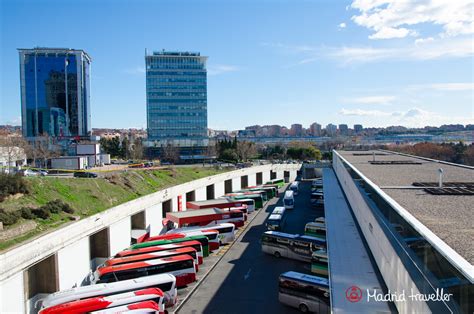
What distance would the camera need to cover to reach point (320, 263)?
14.2 meters

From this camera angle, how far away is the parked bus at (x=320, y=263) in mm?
14008

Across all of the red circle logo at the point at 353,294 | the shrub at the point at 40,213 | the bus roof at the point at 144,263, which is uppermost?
the shrub at the point at 40,213

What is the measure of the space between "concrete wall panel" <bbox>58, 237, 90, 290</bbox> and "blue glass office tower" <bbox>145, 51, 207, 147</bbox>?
44114 millimetres

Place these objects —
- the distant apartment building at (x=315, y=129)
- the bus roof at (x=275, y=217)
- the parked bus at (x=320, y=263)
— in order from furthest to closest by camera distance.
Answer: the distant apartment building at (x=315, y=129), the bus roof at (x=275, y=217), the parked bus at (x=320, y=263)

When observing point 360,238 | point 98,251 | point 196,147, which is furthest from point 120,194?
point 196,147

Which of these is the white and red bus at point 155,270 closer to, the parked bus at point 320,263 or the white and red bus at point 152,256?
the white and red bus at point 152,256

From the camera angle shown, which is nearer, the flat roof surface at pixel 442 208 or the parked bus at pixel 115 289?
the flat roof surface at pixel 442 208

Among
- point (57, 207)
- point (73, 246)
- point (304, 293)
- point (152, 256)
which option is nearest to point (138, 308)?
point (152, 256)

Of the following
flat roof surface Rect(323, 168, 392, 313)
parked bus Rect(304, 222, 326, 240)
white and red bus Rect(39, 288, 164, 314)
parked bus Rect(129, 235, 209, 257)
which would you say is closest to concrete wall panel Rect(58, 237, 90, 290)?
white and red bus Rect(39, 288, 164, 314)

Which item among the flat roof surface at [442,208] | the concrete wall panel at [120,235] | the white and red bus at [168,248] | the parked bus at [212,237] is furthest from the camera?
the parked bus at [212,237]

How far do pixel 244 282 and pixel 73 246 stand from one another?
615 centimetres

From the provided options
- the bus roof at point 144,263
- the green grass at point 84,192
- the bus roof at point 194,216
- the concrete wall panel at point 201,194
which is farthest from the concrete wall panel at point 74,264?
the concrete wall panel at point 201,194

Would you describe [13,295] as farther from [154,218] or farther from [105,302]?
[154,218]

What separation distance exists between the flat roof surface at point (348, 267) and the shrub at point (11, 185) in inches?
473
